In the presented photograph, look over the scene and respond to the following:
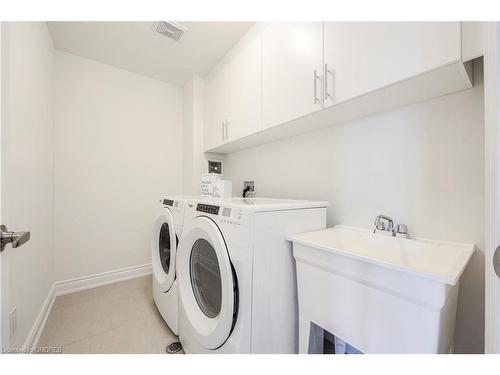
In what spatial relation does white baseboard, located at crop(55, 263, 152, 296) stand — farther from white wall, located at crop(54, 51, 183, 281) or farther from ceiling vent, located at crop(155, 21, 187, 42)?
ceiling vent, located at crop(155, 21, 187, 42)

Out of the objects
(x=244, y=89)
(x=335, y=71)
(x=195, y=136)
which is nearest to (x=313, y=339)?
(x=335, y=71)

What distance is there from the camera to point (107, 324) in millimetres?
1598

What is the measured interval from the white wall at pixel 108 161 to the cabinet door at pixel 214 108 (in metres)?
0.65

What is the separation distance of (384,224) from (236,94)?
1.50 metres

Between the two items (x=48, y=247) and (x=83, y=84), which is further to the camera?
(x=83, y=84)

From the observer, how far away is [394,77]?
2.76 ft

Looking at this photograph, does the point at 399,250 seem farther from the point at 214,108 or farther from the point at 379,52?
the point at 214,108

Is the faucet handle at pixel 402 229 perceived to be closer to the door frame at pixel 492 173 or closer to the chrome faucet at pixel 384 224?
the chrome faucet at pixel 384 224

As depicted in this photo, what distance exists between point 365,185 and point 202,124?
6.25ft

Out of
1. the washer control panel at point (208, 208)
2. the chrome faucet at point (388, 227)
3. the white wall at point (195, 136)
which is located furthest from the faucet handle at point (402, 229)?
the white wall at point (195, 136)
